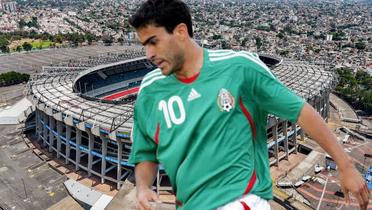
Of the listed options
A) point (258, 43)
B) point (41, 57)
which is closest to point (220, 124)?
point (41, 57)

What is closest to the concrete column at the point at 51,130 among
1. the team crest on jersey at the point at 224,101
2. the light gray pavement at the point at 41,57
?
the light gray pavement at the point at 41,57

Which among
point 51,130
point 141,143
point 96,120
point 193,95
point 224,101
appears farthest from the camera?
point 51,130

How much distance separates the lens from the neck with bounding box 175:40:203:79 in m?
2.72

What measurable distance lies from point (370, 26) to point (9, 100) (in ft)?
429

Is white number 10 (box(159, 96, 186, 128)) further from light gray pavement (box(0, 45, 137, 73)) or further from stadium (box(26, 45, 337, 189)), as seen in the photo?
light gray pavement (box(0, 45, 137, 73))

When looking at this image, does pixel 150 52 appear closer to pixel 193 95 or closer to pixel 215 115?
pixel 193 95

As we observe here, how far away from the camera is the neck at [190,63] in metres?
2.72

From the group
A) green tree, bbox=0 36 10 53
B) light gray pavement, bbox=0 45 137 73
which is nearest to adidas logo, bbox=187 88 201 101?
light gray pavement, bbox=0 45 137 73

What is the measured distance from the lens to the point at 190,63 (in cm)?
272

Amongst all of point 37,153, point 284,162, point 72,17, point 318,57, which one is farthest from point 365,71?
point 72,17

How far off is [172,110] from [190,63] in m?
0.42

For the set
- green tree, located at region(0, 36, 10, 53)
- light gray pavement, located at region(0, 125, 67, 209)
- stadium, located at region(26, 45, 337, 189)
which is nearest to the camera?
light gray pavement, located at region(0, 125, 67, 209)

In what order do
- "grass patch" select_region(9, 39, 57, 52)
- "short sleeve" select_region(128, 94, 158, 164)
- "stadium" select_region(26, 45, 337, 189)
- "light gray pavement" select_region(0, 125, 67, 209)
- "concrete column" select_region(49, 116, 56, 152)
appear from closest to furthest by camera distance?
"short sleeve" select_region(128, 94, 158, 164), "light gray pavement" select_region(0, 125, 67, 209), "stadium" select_region(26, 45, 337, 189), "concrete column" select_region(49, 116, 56, 152), "grass patch" select_region(9, 39, 57, 52)

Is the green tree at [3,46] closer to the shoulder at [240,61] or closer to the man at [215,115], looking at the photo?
the man at [215,115]
